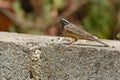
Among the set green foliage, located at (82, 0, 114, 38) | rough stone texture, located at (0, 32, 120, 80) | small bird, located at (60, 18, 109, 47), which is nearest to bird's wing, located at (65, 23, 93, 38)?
small bird, located at (60, 18, 109, 47)

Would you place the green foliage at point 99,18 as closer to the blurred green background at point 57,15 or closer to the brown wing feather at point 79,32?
the blurred green background at point 57,15

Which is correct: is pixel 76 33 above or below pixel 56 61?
above

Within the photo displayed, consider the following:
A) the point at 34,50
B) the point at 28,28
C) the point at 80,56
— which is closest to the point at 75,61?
the point at 80,56

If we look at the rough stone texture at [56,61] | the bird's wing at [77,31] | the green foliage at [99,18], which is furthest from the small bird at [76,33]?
the green foliage at [99,18]

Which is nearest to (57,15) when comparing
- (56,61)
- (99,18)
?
(99,18)

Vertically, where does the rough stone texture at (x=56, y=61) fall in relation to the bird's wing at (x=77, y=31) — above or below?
below

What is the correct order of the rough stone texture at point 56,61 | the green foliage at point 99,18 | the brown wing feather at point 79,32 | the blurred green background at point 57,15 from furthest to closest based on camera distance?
the blurred green background at point 57,15
the green foliage at point 99,18
the brown wing feather at point 79,32
the rough stone texture at point 56,61

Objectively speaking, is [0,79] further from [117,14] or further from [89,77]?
[117,14]

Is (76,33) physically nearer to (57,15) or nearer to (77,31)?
(77,31)
